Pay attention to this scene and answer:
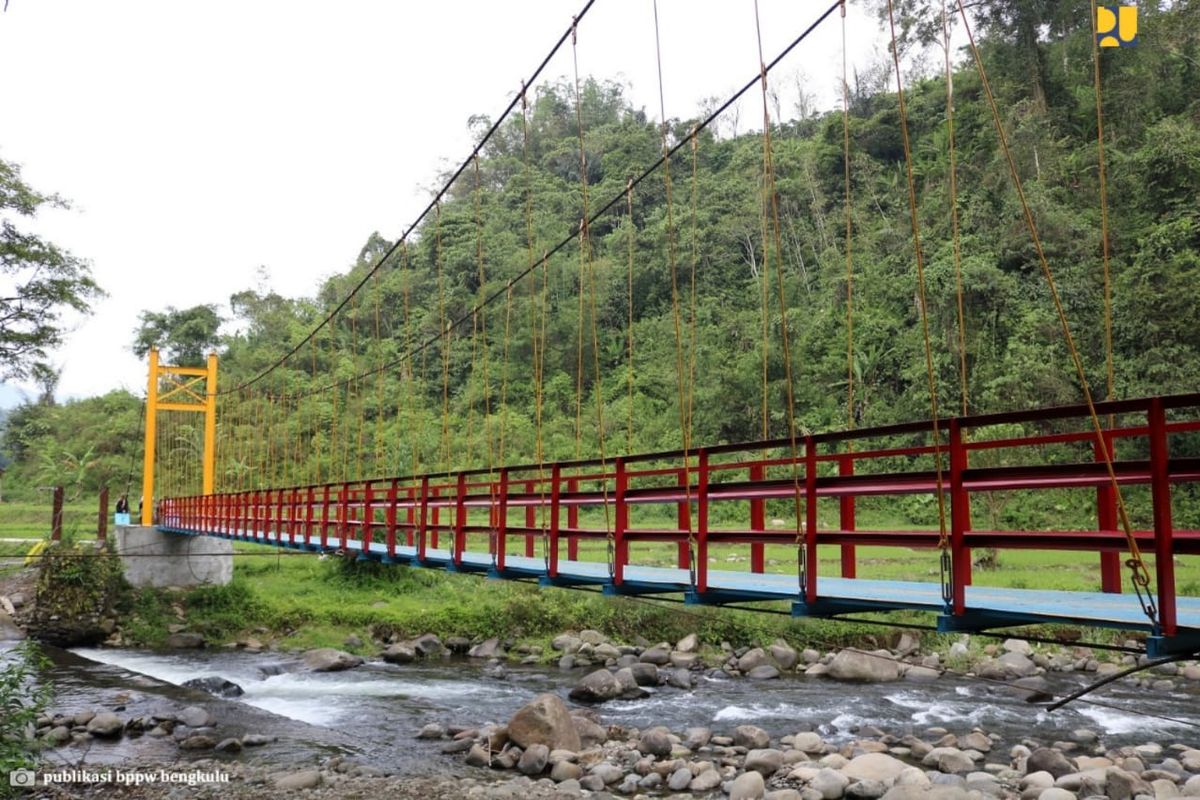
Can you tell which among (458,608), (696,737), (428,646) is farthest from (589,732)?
(458,608)

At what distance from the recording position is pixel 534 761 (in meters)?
9.00

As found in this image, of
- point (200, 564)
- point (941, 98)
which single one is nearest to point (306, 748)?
point (200, 564)

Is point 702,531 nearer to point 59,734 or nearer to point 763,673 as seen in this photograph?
point 59,734

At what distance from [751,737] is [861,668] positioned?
13.1 ft

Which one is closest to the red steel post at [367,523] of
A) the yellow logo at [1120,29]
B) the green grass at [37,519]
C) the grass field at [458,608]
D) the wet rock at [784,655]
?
the grass field at [458,608]

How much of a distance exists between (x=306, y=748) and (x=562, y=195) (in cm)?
3496

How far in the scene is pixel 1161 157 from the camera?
22.1m

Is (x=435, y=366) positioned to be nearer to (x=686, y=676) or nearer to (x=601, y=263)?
(x=601, y=263)

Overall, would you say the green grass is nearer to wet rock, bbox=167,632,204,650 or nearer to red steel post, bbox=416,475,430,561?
wet rock, bbox=167,632,204,650

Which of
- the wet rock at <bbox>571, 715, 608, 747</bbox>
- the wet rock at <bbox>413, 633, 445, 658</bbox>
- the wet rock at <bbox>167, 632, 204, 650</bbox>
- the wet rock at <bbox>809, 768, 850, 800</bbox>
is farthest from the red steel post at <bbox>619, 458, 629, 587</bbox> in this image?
the wet rock at <bbox>167, 632, 204, 650</bbox>

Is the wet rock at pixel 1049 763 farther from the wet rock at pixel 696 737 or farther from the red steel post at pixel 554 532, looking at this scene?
the red steel post at pixel 554 532

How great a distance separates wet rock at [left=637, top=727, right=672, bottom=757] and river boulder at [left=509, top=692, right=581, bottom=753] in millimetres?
646

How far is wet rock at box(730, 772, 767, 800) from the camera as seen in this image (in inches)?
316

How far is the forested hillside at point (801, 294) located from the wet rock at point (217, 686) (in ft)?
12.7
